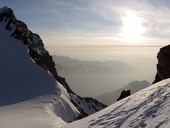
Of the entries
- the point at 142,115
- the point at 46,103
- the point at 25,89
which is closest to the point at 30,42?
the point at 25,89

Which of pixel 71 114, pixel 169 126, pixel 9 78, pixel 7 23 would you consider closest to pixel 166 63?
pixel 71 114

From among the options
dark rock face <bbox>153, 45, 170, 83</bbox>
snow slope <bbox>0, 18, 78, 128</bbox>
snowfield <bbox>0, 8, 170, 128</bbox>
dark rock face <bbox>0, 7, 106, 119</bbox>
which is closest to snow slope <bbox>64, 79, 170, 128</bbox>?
snowfield <bbox>0, 8, 170, 128</bbox>

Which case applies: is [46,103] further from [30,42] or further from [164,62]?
[30,42]

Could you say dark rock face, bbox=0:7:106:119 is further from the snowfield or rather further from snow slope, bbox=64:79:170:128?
snow slope, bbox=64:79:170:128

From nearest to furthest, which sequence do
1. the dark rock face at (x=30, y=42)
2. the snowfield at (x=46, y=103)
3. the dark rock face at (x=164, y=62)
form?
the snowfield at (x=46, y=103) < the dark rock face at (x=164, y=62) < the dark rock face at (x=30, y=42)

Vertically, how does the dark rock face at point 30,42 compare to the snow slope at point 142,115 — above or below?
above

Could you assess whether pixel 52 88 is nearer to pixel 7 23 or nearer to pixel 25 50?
pixel 25 50

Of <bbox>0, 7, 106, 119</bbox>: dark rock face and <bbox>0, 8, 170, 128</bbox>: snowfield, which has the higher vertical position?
<bbox>0, 7, 106, 119</bbox>: dark rock face

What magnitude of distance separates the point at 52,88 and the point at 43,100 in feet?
27.4

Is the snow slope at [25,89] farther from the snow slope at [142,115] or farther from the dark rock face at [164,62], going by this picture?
the snow slope at [142,115]

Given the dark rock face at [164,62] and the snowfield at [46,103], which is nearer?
the snowfield at [46,103]

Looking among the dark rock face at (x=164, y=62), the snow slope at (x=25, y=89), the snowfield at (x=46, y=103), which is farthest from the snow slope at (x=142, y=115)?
the dark rock face at (x=164, y=62)

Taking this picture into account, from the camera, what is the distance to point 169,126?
12.4 m

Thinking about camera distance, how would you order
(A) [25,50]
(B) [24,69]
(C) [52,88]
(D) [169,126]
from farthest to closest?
(A) [25,50] → (B) [24,69] → (C) [52,88] → (D) [169,126]
